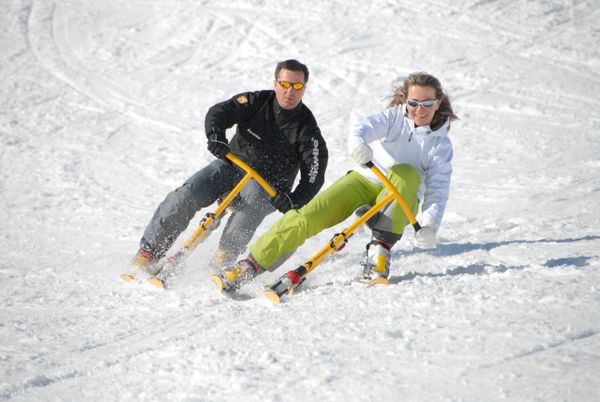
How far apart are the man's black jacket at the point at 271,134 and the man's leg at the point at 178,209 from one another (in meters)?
0.29

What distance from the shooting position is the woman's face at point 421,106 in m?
4.82

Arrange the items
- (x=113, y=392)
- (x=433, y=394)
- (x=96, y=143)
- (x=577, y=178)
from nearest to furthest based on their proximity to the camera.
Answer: (x=433, y=394) → (x=113, y=392) → (x=577, y=178) → (x=96, y=143)

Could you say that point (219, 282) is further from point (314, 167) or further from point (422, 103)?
point (422, 103)

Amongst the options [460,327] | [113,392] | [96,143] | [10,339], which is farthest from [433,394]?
[96,143]

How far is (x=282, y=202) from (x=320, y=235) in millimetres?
1632

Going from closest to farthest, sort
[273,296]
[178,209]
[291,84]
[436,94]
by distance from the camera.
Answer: [273,296]
[436,94]
[178,209]
[291,84]

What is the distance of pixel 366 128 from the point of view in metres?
4.87

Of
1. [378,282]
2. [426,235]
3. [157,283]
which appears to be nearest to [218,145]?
[157,283]

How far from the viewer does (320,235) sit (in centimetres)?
663

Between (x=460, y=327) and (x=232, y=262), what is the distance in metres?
2.15

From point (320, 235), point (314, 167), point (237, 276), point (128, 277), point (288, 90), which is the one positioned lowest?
point (128, 277)

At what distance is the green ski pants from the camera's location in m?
4.68

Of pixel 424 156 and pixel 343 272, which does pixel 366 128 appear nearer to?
pixel 424 156

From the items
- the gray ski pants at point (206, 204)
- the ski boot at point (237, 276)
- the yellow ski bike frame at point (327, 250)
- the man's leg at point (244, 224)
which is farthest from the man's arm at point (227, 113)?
the yellow ski bike frame at point (327, 250)
